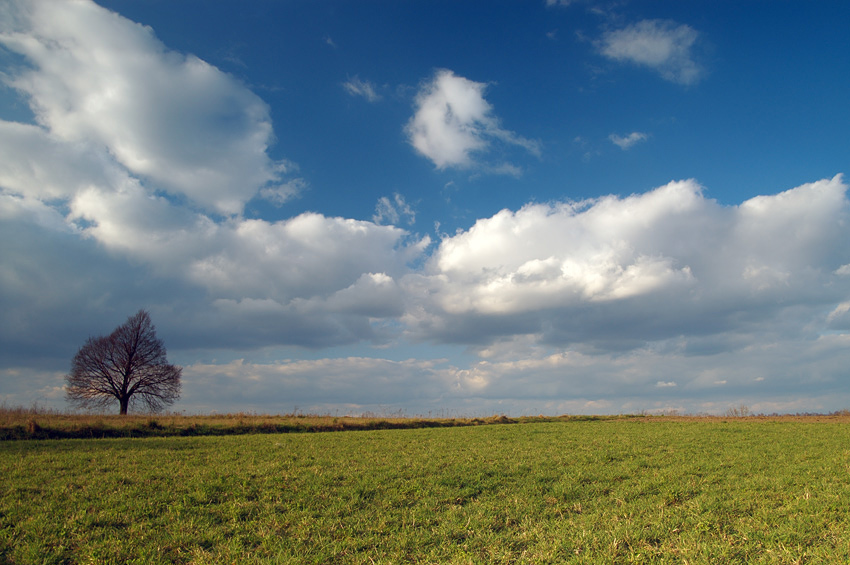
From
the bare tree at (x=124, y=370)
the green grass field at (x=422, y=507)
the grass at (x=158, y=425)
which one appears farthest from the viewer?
the bare tree at (x=124, y=370)


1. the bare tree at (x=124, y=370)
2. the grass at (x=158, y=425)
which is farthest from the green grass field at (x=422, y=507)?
the bare tree at (x=124, y=370)

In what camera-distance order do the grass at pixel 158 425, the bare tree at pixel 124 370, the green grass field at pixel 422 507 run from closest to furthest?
the green grass field at pixel 422 507, the grass at pixel 158 425, the bare tree at pixel 124 370

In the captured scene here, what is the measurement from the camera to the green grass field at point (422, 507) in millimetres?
7859

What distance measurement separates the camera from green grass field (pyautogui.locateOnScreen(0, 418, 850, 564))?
7.86 m

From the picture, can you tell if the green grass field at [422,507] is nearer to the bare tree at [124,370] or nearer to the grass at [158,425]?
the grass at [158,425]

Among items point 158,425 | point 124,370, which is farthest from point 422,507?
point 124,370

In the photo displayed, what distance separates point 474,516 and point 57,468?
13361 mm

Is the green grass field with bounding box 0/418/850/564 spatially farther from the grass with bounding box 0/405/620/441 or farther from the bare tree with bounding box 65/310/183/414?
the bare tree with bounding box 65/310/183/414

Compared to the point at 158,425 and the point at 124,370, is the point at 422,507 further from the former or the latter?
the point at 124,370

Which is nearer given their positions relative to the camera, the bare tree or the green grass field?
the green grass field

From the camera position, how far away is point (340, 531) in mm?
8977

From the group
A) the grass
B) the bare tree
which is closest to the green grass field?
the grass

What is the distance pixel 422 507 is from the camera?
10.6 meters

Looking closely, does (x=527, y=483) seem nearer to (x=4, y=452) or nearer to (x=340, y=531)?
(x=340, y=531)
